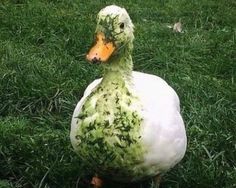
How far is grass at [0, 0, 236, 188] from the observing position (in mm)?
3494

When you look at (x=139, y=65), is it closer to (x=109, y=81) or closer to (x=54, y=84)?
(x=54, y=84)

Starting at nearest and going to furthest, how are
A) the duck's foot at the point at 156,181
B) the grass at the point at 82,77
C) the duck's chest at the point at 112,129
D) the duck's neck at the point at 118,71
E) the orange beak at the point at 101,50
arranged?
the orange beak at the point at 101,50 → the duck's chest at the point at 112,129 → the duck's neck at the point at 118,71 → the duck's foot at the point at 156,181 → the grass at the point at 82,77

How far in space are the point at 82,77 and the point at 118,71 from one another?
1.58 metres

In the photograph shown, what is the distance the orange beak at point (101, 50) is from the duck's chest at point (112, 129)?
0.22m

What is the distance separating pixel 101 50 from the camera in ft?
9.50

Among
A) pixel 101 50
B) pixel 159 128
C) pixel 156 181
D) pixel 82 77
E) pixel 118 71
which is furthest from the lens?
pixel 82 77

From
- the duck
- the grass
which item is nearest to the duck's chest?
the duck

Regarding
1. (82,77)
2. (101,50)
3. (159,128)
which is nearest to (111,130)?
(159,128)

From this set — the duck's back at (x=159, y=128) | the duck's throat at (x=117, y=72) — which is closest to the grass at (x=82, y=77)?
the duck's back at (x=159, y=128)

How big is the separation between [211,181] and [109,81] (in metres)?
0.75

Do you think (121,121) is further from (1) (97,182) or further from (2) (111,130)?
(1) (97,182)

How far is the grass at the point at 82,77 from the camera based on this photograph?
349cm

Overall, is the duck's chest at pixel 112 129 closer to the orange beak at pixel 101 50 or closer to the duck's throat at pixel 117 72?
the duck's throat at pixel 117 72

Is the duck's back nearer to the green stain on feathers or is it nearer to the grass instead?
the green stain on feathers
